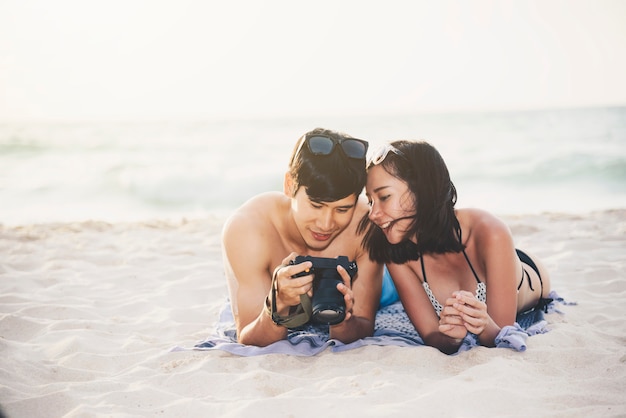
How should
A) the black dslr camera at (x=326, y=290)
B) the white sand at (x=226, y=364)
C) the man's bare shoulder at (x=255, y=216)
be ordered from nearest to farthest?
the white sand at (x=226, y=364), the black dslr camera at (x=326, y=290), the man's bare shoulder at (x=255, y=216)

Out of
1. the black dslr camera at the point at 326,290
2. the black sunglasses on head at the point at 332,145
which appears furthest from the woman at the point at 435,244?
the black dslr camera at the point at 326,290

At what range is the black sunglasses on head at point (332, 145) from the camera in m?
2.74

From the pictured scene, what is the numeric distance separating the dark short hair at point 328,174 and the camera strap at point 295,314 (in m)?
0.48

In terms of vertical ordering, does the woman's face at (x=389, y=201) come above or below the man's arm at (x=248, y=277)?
above

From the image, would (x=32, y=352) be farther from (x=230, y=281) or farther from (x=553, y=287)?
(x=553, y=287)

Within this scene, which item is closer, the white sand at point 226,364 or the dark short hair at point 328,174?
the white sand at point 226,364

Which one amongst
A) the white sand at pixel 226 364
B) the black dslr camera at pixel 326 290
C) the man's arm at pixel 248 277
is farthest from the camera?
the man's arm at pixel 248 277

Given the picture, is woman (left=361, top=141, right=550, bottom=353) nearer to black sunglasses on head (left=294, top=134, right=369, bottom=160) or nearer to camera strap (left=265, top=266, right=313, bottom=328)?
black sunglasses on head (left=294, top=134, right=369, bottom=160)

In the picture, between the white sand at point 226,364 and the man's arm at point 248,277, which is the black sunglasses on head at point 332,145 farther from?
the white sand at point 226,364

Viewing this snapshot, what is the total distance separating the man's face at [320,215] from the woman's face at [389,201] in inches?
5.0

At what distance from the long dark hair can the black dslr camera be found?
0.59 m

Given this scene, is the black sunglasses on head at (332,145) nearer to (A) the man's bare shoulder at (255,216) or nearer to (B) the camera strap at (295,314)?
(A) the man's bare shoulder at (255,216)

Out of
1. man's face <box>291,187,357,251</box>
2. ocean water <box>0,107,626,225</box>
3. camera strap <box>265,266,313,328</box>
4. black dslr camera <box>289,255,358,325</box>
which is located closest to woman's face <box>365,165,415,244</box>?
man's face <box>291,187,357,251</box>

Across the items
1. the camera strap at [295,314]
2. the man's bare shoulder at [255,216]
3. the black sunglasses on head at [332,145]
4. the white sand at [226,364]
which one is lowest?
the white sand at [226,364]
